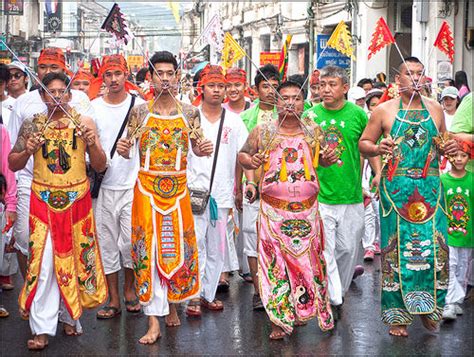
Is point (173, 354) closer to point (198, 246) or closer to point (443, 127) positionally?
point (198, 246)

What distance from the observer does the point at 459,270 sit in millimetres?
9016

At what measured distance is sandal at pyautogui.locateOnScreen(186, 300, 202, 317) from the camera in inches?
335

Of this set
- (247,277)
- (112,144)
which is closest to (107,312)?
(112,144)

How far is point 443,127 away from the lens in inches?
308

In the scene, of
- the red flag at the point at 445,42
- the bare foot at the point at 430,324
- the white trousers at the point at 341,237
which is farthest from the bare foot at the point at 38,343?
the red flag at the point at 445,42

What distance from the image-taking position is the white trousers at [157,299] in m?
7.58

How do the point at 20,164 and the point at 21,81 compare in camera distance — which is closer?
the point at 20,164

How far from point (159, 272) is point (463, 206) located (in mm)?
3068

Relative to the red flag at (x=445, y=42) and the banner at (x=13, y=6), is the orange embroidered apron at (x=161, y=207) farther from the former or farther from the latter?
the banner at (x=13, y=6)

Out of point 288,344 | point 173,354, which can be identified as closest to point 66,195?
point 173,354

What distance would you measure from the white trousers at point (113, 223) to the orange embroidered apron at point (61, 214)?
96cm

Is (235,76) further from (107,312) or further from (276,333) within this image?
(276,333)

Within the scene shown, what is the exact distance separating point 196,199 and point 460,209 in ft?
8.13

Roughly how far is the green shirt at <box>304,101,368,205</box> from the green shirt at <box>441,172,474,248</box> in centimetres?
113
